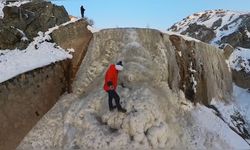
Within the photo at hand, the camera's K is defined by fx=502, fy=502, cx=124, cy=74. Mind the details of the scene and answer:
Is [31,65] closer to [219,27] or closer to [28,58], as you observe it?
[28,58]

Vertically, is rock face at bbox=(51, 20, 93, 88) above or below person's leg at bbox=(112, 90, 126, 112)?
above

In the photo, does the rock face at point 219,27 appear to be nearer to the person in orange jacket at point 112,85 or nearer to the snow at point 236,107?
the snow at point 236,107

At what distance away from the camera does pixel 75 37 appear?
62.1ft

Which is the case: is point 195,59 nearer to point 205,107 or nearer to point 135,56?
point 205,107

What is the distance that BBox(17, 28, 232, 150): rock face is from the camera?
14.7 m

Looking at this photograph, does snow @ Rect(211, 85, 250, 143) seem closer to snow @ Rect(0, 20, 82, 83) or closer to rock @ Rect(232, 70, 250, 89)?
rock @ Rect(232, 70, 250, 89)

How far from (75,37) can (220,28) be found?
3314 centimetres

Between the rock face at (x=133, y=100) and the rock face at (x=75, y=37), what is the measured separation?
1.46ft

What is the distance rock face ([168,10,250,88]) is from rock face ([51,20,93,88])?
19.1 m

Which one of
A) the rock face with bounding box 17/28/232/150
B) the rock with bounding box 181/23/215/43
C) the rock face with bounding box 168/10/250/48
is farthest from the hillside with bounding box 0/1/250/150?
the rock with bounding box 181/23/215/43

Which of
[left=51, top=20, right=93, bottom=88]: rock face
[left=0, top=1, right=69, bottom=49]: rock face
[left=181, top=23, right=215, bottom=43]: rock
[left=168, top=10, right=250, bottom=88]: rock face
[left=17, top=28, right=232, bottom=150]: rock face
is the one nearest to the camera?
[left=17, top=28, right=232, bottom=150]: rock face

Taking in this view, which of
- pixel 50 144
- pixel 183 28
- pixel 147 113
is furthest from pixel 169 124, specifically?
pixel 183 28

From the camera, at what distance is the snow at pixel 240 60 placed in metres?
27.1

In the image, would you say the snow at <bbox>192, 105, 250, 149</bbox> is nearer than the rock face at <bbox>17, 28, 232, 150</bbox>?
No
